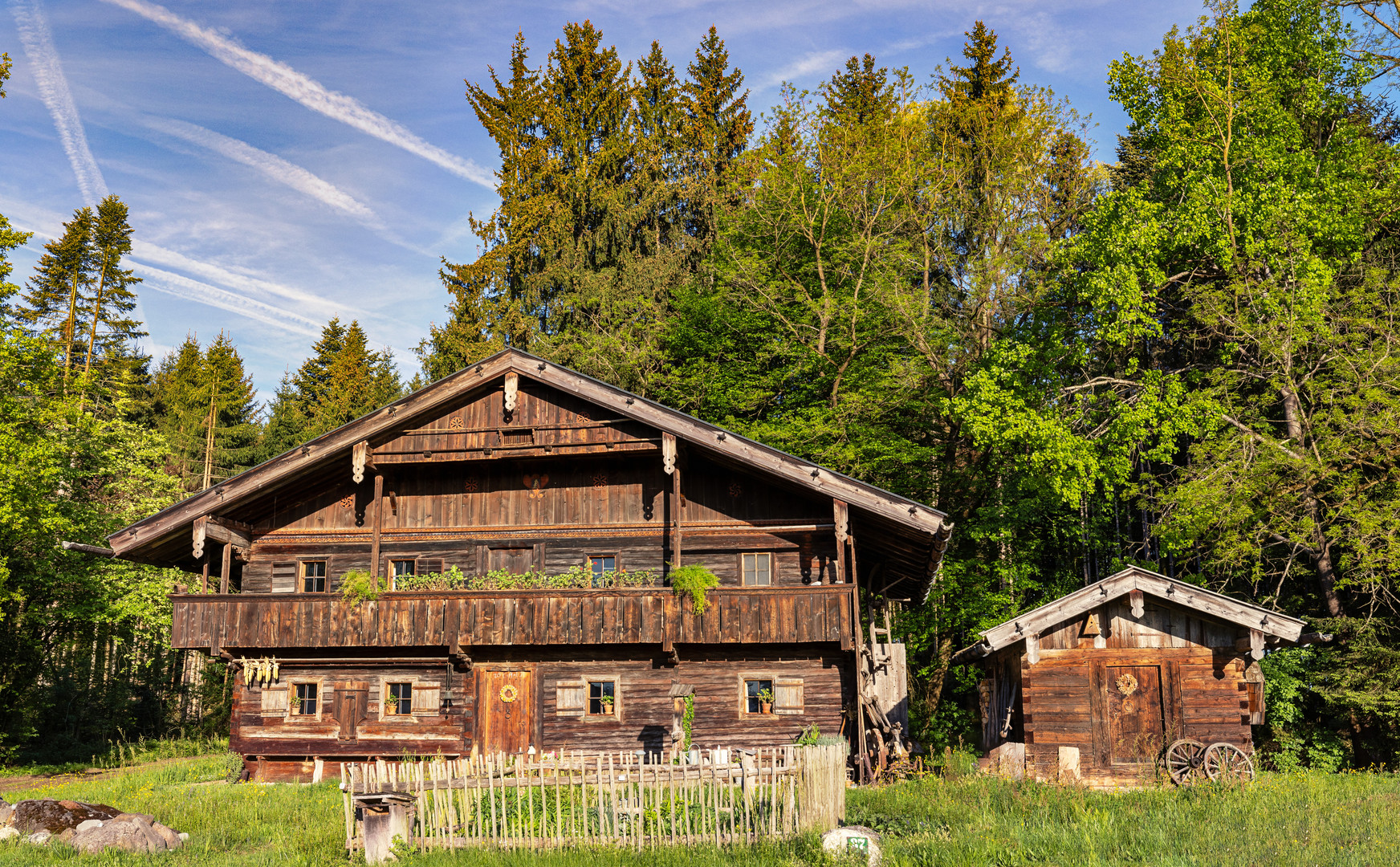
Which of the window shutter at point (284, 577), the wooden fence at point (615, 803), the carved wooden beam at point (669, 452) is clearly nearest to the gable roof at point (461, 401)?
the carved wooden beam at point (669, 452)

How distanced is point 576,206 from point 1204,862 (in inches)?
1384

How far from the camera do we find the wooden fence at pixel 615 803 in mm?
12609

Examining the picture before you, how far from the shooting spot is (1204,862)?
973cm

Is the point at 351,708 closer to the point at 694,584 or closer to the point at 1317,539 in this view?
the point at 694,584

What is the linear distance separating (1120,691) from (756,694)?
7588 mm

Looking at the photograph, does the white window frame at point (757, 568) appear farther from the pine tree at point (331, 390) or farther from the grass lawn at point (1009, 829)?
the pine tree at point (331, 390)

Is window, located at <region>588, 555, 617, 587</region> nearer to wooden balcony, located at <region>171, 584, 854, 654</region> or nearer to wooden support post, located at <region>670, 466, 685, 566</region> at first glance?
wooden support post, located at <region>670, 466, 685, 566</region>

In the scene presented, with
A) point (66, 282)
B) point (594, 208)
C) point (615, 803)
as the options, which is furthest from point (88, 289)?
point (615, 803)

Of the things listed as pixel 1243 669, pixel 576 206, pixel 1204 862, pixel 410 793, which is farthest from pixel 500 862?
pixel 576 206

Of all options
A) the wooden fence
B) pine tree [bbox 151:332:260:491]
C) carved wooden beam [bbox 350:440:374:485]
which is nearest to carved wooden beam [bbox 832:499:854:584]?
the wooden fence

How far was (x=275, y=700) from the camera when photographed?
23156 millimetres

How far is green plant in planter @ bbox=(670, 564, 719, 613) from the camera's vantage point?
2042cm

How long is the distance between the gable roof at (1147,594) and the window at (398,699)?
1313 cm

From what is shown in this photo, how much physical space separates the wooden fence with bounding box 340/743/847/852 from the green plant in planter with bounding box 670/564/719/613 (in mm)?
7192
